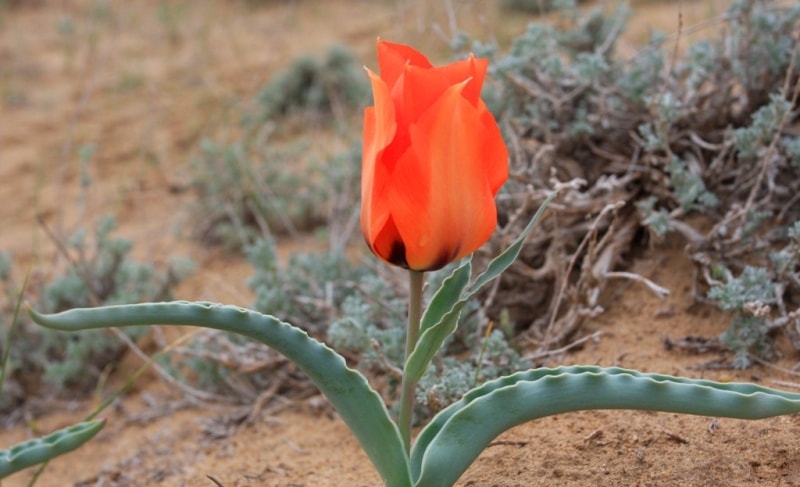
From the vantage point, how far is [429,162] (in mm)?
1325

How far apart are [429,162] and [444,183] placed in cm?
4

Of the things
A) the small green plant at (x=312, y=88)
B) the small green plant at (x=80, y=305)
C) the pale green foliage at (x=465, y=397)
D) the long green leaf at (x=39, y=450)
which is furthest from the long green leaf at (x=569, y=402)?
the small green plant at (x=312, y=88)

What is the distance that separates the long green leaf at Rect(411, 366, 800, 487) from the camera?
4.31 feet

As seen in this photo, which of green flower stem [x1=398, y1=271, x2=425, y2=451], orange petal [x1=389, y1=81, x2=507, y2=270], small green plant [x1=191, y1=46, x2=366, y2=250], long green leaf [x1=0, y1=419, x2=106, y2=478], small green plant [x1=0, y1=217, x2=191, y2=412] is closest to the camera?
orange petal [x1=389, y1=81, x2=507, y2=270]

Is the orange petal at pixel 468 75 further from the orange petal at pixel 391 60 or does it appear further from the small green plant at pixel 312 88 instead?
the small green plant at pixel 312 88

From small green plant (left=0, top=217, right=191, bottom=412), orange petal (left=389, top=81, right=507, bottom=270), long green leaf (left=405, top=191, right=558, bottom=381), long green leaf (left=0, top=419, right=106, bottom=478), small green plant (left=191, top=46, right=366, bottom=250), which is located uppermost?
orange petal (left=389, top=81, right=507, bottom=270)

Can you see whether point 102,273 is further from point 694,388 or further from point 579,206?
point 694,388

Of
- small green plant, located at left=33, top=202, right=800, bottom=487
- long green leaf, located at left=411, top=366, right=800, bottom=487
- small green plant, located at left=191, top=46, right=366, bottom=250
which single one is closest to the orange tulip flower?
small green plant, located at left=33, top=202, right=800, bottom=487

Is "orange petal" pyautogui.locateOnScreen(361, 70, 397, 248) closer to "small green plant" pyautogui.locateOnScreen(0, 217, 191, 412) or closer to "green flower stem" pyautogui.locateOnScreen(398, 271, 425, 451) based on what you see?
"green flower stem" pyautogui.locateOnScreen(398, 271, 425, 451)

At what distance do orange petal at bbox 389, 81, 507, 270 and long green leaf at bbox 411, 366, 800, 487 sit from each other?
236mm

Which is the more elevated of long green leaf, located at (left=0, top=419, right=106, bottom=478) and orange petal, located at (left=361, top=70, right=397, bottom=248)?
orange petal, located at (left=361, top=70, right=397, bottom=248)

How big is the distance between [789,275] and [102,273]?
7.40 feet

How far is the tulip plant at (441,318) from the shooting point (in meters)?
1.32

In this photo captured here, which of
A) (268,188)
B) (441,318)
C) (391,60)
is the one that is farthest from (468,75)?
(268,188)
